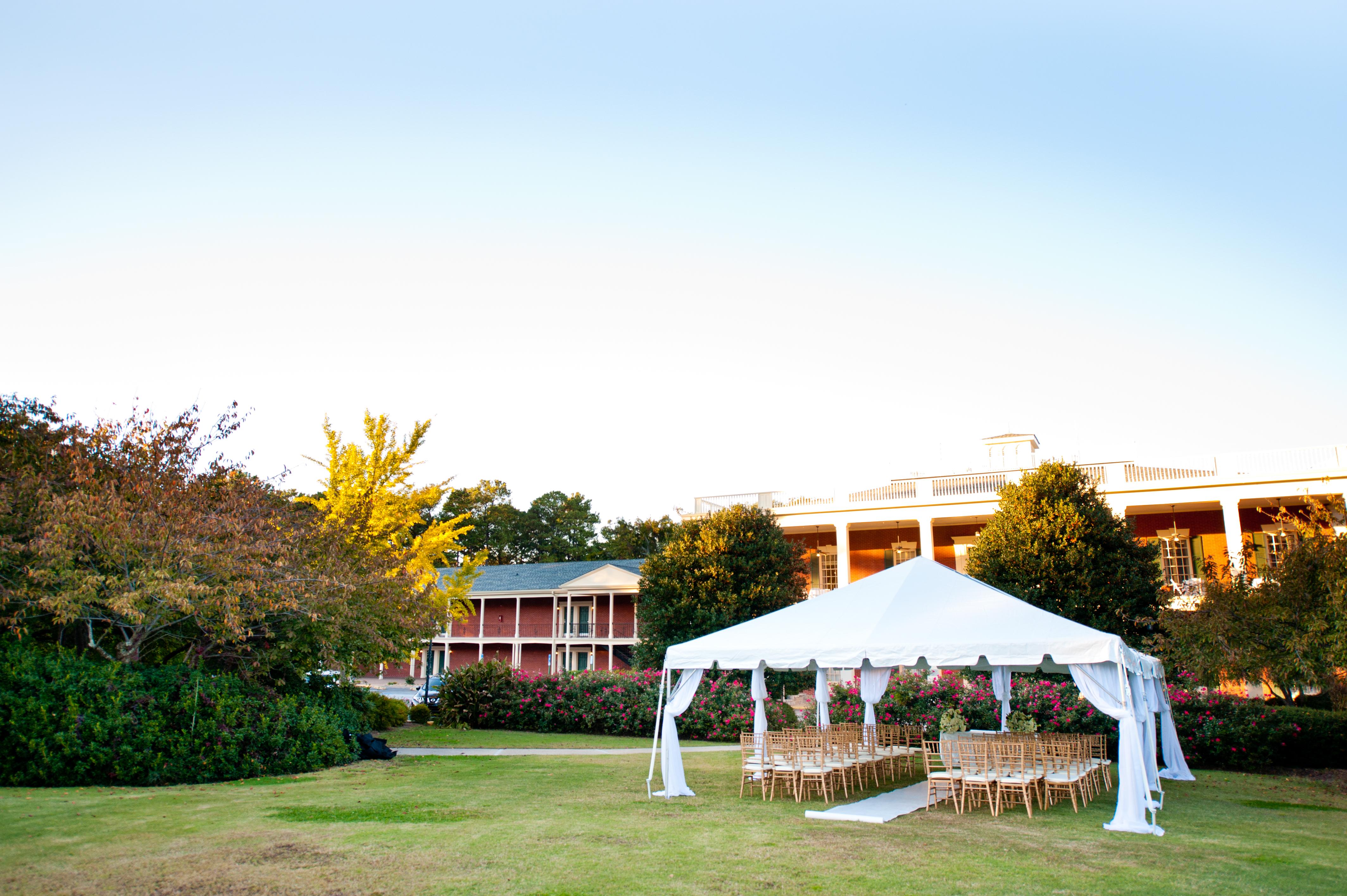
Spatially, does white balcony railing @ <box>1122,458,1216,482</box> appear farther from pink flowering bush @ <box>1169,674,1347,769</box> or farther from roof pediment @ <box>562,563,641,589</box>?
roof pediment @ <box>562,563,641,589</box>

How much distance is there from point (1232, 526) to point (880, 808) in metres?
22.2

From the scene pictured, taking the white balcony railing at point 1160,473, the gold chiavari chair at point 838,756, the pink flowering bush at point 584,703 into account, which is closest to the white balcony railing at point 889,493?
the white balcony railing at point 1160,473

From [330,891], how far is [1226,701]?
1626 centimetres

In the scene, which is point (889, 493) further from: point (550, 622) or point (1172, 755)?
point (1172, 755)

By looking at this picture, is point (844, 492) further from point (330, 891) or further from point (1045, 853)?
point (330, 891)

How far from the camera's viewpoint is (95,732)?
39.1ft

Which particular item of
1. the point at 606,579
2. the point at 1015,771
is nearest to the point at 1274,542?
the point at 1015,771

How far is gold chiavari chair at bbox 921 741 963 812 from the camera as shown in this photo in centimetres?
1073

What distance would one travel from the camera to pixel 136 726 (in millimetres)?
12375

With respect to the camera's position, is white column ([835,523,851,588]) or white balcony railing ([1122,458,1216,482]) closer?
white balcony railing ([1122,458,1216,482])

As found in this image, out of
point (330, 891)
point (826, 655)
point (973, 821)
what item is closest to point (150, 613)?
point (330, 891)

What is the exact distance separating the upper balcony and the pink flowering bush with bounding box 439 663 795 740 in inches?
300

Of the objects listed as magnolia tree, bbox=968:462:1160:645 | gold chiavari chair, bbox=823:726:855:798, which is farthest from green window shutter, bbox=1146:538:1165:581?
gold chiavari chair, bbox=823:726:855:798

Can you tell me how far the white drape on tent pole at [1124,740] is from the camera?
30.9 feet
